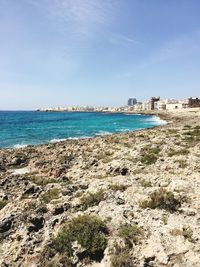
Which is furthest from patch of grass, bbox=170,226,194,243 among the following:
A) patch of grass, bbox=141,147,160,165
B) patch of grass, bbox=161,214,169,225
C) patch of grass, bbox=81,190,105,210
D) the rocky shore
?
patch of grass, bbox=141,147,160,165

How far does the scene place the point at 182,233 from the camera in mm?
13742

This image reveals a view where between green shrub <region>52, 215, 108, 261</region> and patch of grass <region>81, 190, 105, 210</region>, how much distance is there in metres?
2.57

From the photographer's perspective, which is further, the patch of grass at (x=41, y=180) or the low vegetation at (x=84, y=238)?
the patch of grass at (x=41, y=180)

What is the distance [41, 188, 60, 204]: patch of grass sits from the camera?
1905 centimetres

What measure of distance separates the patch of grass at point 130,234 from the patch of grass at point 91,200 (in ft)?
10.5

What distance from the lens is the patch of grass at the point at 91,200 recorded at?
1719 centimetres

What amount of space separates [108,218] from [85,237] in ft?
6.33

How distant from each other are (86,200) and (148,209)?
10.6 ft

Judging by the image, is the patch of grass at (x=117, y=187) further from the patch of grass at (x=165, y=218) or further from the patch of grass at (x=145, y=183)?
the patch of grass at (x=165, y=218)

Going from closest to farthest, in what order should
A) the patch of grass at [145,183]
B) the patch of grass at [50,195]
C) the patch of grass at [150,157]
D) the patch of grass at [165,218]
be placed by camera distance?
1. the patch of grass at [165,218]
2. the patch of grass at [50,195]
3. the patch of grass at [145,183]
4. the patch of grass at [150,157]

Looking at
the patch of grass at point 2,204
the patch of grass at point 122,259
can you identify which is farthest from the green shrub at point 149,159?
the patch of grass at point 122,259

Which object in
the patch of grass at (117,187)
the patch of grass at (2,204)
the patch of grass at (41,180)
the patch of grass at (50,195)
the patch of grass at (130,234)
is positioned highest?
the patch of grass at (117,187)

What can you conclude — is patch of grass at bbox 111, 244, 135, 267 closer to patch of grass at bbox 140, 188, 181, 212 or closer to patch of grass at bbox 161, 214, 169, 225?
patch of grass at bbox 161, 214, 169, 225

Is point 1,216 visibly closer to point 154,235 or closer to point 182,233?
point 154,235
